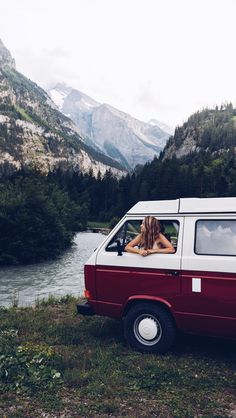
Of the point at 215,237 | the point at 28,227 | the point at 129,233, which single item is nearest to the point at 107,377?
the point at 129,233

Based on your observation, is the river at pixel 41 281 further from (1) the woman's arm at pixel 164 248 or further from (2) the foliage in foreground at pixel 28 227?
(1) the woman's arm at pixel 164 248

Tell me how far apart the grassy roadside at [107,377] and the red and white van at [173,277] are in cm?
65

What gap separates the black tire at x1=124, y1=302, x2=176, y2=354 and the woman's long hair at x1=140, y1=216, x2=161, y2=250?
1308mm

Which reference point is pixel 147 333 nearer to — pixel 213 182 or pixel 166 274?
pixel 166 274

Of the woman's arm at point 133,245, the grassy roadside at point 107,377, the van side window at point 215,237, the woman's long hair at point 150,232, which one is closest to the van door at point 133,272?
the woman's arm at point 133,245

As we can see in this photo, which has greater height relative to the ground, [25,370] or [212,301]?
[212,301]

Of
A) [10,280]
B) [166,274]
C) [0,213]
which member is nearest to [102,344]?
[166,274]

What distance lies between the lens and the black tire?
796 centimetres

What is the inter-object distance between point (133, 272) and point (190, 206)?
193 cm

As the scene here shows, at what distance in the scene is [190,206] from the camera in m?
8.16

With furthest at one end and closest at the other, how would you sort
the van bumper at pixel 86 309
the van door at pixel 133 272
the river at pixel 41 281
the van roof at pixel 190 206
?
the river at pixel 41 281 < the van bumper at pixel 86 309 < the van door at pixel 133 272 < the van roof at pixel 190 206

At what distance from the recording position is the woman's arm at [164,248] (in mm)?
8094

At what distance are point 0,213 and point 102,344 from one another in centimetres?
3226

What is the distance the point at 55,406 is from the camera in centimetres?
584
